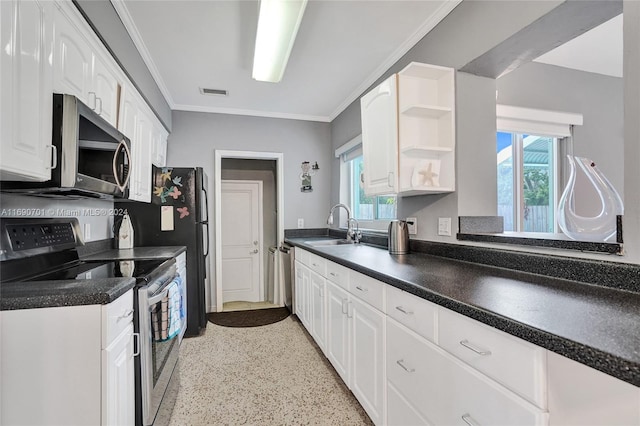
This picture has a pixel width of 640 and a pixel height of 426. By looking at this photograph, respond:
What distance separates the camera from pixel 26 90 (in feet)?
3.67

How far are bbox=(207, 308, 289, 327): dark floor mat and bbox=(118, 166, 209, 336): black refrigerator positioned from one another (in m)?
0.36

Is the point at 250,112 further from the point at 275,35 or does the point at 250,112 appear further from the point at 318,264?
the point at 318,264

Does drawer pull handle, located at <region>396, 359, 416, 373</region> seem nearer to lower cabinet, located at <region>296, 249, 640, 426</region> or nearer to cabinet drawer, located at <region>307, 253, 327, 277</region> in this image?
lower cabinet, located at <region>296, 249, 640, 426</region>

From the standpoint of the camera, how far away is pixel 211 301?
12.1ft

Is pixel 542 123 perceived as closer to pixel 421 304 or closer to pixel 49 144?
pixel 421 304

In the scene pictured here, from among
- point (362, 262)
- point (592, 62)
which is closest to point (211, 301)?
point (362, 262)

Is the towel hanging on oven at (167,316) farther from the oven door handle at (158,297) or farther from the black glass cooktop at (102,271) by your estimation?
the black glass cooktop at (102,271)

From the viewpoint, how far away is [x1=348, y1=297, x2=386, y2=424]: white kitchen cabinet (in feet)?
4.85

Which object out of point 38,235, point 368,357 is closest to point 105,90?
point 38,235

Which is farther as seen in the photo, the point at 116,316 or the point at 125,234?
the point at 125,234

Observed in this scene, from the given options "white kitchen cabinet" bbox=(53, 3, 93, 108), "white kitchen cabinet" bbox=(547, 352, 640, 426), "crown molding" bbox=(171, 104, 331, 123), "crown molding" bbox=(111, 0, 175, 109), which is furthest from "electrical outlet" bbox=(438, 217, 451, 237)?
"crown molding" bbox=(171, 104, 331, 123)

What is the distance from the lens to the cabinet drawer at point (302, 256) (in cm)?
282

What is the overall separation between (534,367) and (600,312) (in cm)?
29

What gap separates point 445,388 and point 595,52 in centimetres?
278
